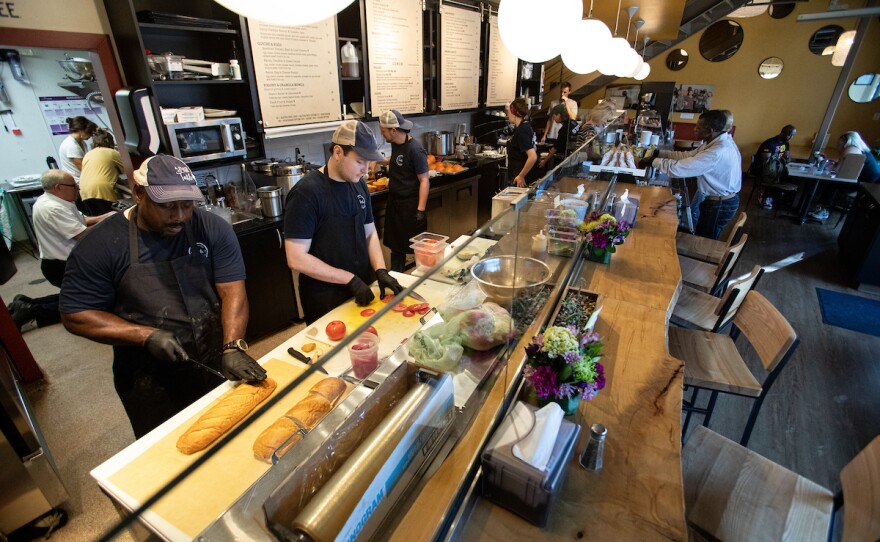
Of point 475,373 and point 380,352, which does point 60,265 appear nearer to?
point 380,352

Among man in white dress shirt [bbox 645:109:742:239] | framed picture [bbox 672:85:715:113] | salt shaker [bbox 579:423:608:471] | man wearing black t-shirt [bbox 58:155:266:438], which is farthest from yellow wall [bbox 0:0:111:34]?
framed picture [bbox 672:85:715:113]

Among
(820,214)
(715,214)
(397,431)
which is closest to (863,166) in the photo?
(820,214)

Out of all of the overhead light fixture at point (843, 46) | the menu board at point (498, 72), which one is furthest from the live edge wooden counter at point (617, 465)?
the overhead light fixture at point (843, 46)

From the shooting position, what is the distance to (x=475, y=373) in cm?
139

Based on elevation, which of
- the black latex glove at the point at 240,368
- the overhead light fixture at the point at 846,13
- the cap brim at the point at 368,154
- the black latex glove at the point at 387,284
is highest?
the overhead light fixture at the point at 846,13

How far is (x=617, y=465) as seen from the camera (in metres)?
1.24

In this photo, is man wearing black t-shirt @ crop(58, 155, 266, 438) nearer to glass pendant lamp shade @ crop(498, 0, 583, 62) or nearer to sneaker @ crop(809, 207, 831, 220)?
glass pendant lamp shade @ crop(498, 0, 583, 62)

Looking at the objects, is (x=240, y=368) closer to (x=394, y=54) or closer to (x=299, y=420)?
(x=299, y=420)

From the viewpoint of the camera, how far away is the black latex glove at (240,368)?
159 centimetres

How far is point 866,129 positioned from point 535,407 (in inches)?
508

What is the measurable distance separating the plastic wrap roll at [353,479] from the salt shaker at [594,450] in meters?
0.54

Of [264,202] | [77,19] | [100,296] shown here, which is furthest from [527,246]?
[77,19]

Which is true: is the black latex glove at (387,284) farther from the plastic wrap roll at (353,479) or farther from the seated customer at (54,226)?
the seated customer at (54,226)

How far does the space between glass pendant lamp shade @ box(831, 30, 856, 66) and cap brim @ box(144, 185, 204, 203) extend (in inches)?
449
